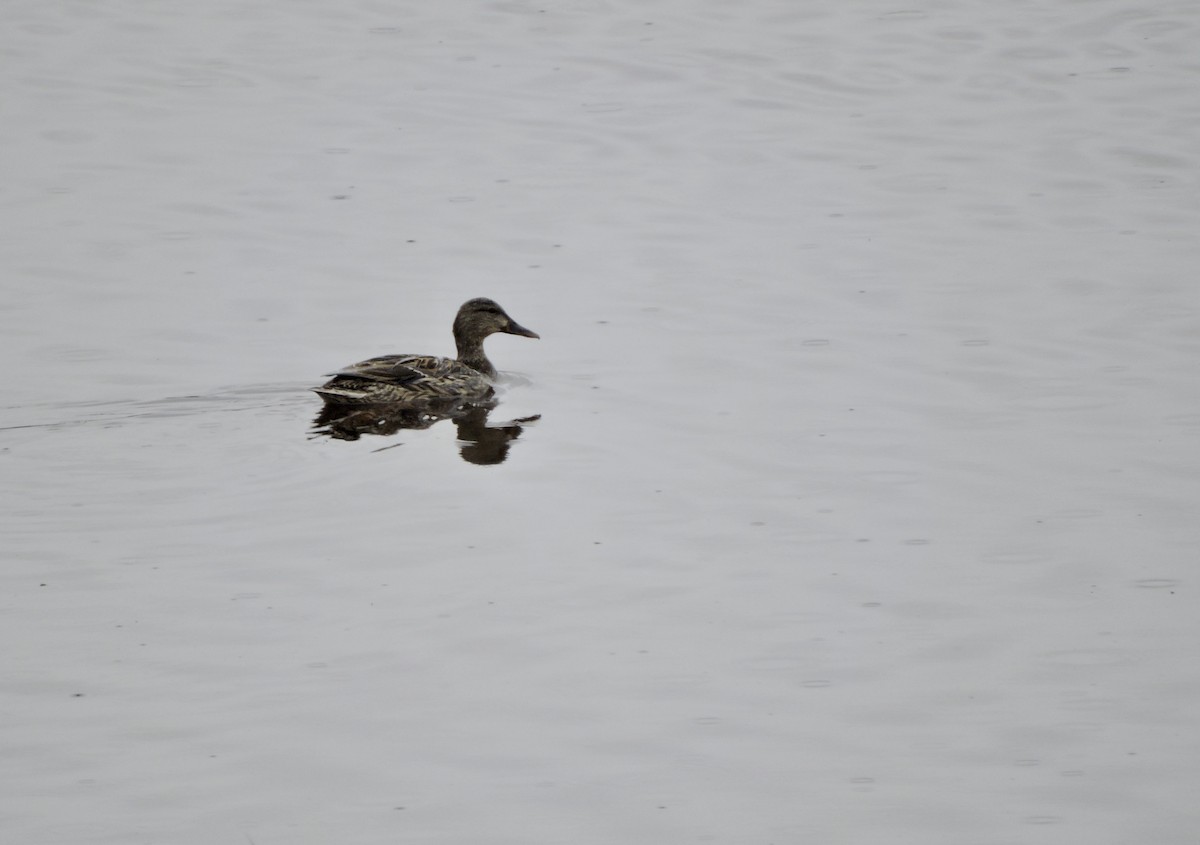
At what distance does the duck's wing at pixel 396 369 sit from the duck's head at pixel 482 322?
615mm

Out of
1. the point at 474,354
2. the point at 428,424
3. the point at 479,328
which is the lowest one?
the point at 428,424

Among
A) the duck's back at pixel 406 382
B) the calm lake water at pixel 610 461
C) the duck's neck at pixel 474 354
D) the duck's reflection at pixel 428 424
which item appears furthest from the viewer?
the duck's neck at pixel 474 354

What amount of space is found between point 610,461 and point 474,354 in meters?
2.98

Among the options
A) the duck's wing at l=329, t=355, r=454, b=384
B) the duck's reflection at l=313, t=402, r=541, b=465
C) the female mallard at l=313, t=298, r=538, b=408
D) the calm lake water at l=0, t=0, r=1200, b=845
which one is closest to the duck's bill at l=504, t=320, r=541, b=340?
the female mallard at l=313, t=298, r=538, b=408

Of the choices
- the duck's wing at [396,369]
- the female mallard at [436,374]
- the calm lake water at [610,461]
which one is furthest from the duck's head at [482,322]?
the duck's wing at [396,369]

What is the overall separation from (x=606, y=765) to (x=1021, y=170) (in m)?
12.5

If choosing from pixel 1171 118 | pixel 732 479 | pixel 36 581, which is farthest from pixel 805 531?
pixel 1171 118

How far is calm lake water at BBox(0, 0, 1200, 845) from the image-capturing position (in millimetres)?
7141

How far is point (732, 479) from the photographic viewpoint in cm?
1059

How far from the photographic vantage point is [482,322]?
13.8m

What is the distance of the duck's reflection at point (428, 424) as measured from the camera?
1166cm

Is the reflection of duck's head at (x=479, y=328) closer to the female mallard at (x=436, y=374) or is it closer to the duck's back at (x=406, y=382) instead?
the female mallard at (x=436, y=374)

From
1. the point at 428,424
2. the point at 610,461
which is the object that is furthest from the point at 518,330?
the point at 610,461

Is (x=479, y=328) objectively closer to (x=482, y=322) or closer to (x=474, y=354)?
(x=482, y=322)
